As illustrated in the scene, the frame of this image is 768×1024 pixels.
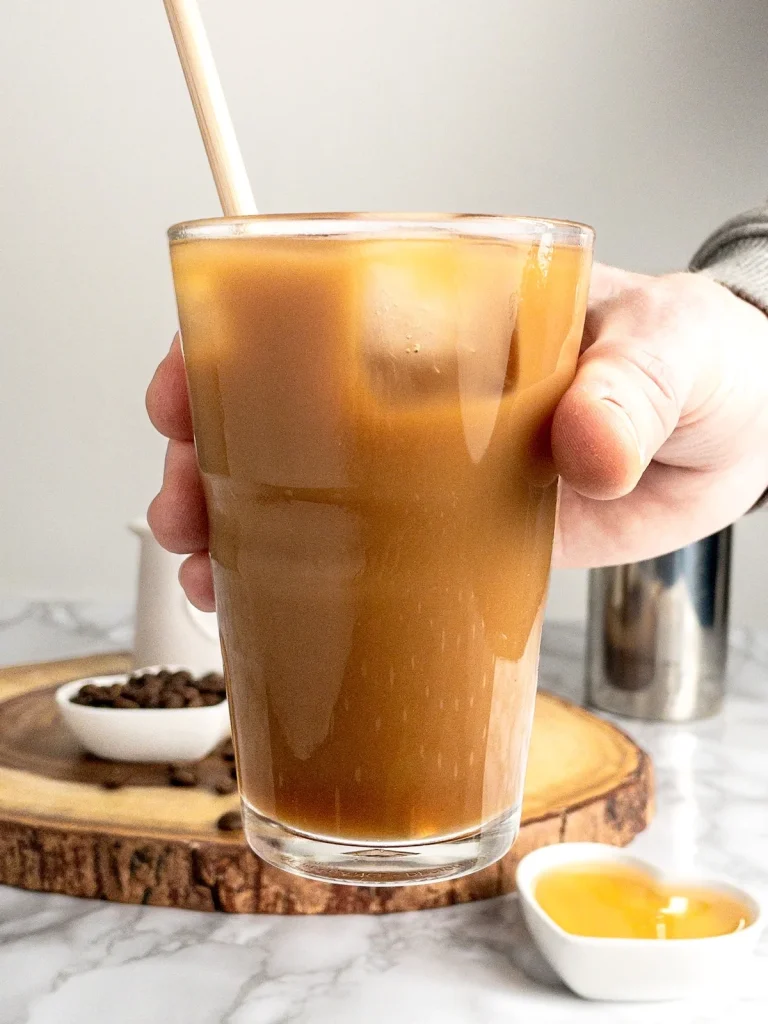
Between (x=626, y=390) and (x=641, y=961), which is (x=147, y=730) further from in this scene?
(x=626, y=390)

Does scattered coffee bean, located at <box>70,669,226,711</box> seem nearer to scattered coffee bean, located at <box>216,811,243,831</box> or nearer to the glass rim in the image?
scattered coffee bean, located at <box>216,811,243,831</box>

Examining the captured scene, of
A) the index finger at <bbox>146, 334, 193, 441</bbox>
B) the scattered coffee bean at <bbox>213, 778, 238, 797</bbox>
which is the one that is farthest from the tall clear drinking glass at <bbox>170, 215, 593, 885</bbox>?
the scattered coffee bean at <bbox>213, 778, 238, 797</bbox>

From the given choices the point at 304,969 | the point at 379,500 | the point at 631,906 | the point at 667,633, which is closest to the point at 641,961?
the point at 631,906

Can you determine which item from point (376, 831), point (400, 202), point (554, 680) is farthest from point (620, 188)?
point (376, 831)

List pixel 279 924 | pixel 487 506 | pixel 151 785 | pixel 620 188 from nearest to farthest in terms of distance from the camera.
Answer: pixel 487 506 → pixel 279 924 → pixel 151 785 → pixel 620 188

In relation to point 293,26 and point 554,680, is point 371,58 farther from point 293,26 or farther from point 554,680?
point 554,680

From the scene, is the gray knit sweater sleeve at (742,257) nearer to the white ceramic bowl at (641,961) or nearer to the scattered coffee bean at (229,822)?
the white ceramic bowl at (641,961)

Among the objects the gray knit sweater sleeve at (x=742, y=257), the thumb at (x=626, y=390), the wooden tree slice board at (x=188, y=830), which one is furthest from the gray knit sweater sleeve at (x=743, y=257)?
the wooden tree slice board at (x=188, y=830)
